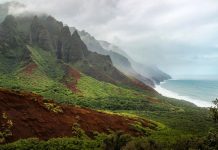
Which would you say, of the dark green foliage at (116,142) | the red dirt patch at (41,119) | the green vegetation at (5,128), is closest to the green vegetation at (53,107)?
the red dirt patch at (41,119)

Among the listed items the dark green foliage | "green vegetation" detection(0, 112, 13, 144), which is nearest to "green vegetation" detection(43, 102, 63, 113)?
"green vegetation" detection(0, 112, 13, 144)

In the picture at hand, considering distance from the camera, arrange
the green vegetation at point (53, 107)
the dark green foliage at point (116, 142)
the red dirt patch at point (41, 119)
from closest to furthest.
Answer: the dark green foliage at point (116, 142) < the red dirt patch at point (41, 119) < the green vegetation at point (53, 107)

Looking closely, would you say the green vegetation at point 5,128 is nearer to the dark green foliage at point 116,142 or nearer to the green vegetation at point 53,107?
the green vegetation at point 53,107

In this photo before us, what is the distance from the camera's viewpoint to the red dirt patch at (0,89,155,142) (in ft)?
318

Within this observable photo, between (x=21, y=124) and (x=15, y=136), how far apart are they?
626 centimetres

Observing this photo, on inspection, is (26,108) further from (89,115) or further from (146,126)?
(146,126)

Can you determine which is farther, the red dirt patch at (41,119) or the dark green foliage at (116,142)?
the red dirt patch at (41,119)

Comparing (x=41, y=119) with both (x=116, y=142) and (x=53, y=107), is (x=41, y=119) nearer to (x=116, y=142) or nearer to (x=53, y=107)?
(x=53, y=107)

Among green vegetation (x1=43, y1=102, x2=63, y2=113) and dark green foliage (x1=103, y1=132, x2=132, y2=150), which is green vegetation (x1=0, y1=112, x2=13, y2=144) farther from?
dark green foliage (x1=103, y1=132, x2=132, y2=150)

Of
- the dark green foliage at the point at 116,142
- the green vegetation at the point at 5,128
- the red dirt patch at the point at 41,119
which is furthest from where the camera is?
the red dirt patch at the point at 41,119

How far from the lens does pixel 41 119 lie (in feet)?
339

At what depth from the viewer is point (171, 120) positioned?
563ft

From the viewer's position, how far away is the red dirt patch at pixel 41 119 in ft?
318

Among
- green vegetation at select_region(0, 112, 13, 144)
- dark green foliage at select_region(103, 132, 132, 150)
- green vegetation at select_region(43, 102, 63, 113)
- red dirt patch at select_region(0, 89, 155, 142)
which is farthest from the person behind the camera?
green vegetation at select_region(43, 102, 63, 113)
